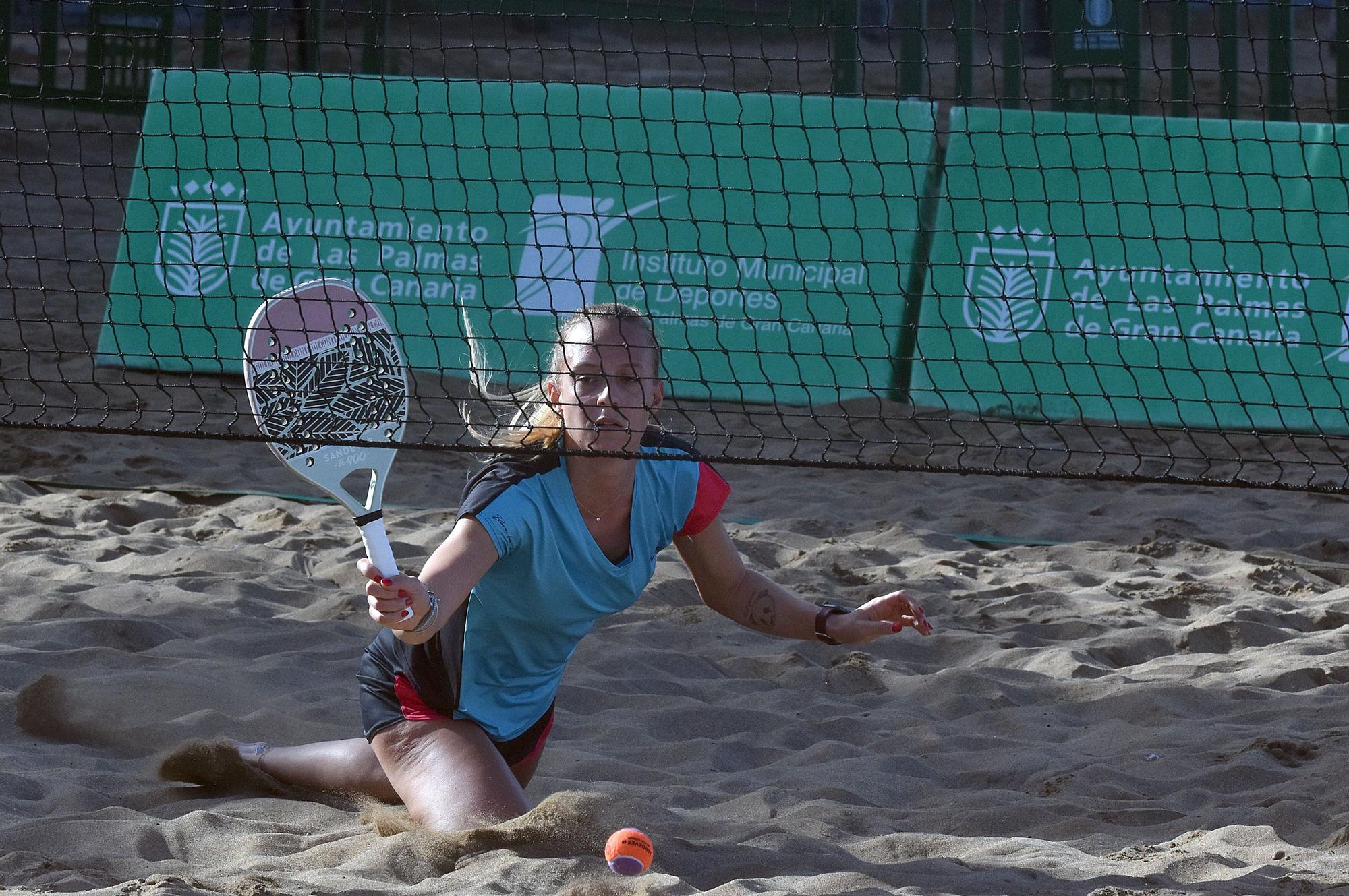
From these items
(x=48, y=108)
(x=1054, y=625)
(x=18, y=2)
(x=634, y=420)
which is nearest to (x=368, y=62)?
(x=48, y=108)

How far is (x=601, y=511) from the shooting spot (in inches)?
120

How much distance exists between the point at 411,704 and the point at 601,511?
603 millimetres

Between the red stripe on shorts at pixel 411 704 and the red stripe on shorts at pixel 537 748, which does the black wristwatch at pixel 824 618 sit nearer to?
the red stripe on shorts at pixel 537 748

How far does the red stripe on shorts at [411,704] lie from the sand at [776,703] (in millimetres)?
227

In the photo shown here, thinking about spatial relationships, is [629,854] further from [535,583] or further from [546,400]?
[546,400]

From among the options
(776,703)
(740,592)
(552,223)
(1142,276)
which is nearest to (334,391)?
(740,592)

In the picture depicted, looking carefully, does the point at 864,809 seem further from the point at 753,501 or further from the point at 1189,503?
the point at 1189,503

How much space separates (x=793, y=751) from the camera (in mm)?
3676

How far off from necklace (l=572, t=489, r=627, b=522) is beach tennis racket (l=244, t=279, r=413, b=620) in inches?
15.6

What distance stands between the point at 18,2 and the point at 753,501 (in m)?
10.5

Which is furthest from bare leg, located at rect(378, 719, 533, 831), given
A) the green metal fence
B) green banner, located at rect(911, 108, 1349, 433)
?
the green metal fence

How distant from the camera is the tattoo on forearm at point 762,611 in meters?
3.25

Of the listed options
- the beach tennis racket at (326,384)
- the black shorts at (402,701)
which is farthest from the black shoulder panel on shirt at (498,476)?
the black shorts at (402,701)

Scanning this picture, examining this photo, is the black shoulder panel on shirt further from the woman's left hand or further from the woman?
the woman's left hand
